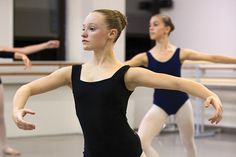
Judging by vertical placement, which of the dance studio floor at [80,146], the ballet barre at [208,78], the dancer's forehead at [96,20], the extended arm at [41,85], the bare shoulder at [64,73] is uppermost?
the dancer's forehead at [96,20]

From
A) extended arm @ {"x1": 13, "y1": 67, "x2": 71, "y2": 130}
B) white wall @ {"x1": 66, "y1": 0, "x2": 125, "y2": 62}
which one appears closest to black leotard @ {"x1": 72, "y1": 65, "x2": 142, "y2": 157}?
extended arm @ {"x1": 13, "y1": 67, "x2": 71, "y2": 130}

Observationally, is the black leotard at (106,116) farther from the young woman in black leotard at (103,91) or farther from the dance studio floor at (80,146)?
the dance studio floor at (80,146)

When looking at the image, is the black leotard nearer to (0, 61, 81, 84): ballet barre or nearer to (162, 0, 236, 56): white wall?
(0, 61, 81, 84): ballet barre

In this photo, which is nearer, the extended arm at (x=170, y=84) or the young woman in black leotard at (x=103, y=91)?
the extended arm at (x=170, y=84)

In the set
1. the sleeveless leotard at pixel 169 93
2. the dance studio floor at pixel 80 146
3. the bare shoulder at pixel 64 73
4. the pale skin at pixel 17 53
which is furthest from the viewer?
the dance studio floor at pixel 80 146

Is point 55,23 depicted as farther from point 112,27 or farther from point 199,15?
point 112,27

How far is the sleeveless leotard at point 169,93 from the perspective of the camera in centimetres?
400

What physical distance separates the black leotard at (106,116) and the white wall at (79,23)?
16.6 feet

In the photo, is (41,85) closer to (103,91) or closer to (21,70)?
(103,91)

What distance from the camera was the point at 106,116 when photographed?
2.18 m

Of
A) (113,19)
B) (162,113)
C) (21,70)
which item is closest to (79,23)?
(21,70)

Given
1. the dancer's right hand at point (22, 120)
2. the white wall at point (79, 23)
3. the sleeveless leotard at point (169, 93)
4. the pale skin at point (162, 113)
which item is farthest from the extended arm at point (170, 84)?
the white wall at point (79, 23)

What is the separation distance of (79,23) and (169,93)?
354 cm

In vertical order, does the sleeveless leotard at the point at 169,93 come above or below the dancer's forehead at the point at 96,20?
below
